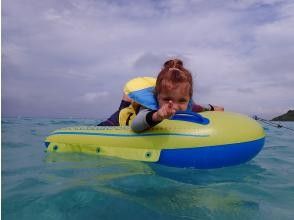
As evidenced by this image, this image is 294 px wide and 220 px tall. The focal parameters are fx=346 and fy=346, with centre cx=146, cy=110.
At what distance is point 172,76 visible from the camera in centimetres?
381

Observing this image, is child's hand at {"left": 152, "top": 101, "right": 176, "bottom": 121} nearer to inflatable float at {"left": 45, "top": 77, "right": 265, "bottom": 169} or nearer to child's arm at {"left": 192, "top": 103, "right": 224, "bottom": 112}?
inflatable float at {"left": 45, "top": 77, "right": 265, "bottom": 169}

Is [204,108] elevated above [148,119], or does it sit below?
above

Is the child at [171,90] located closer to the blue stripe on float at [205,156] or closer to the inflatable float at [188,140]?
the inflatable float at [188,140]

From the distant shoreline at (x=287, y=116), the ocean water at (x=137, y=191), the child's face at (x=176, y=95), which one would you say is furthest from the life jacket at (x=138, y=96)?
the distant shoreline at (x=287, y=116)

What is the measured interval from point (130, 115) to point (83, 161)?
1.07m

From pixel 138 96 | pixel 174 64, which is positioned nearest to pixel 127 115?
pixel 138 96

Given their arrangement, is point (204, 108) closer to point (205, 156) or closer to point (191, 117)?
point (191, 117)

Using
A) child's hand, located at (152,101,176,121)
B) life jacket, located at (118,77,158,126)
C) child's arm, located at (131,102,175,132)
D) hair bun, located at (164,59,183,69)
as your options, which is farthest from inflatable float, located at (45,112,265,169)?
hair bun, located at (164,59,183,69)

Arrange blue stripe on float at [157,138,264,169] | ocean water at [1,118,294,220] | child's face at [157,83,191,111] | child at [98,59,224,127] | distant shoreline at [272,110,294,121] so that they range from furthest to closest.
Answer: distant shoreline at [272,110,294,121] → child's face at [157,83,191,111] → child at [98,59,224,127] → blue stripe on float at [157,138,264,169] → ocean water at [1,118,294,220]

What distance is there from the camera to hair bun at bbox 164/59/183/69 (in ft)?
13.5

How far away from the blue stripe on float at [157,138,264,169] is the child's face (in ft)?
1.75

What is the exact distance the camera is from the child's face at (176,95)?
3764mm

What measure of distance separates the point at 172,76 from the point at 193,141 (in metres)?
0.77

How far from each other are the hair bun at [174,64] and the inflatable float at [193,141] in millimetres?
665
